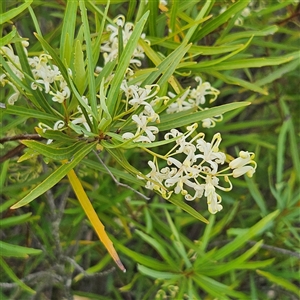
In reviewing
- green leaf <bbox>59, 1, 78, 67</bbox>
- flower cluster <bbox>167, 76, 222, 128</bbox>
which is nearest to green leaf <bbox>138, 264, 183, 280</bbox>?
flower cluster <bbox>167, 76, 222, 128</bbox>

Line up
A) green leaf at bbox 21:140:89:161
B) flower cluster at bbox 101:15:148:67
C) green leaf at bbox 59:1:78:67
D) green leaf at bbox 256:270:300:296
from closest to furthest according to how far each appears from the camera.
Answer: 1. green leaf at bbox 21:140:89:161
2. green leaf at bbox 59:1:78:67
3. flower cluster at bbox 101:15:148:67
4. green leaf at bbox 256:270:300:296

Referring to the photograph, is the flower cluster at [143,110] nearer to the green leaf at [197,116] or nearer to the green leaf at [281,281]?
the green leaf at [197,116]

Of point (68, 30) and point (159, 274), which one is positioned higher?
point (68, 30)

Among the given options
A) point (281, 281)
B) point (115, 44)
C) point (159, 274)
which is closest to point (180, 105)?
point (115, 44)

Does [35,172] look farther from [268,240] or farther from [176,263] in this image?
[268,240]

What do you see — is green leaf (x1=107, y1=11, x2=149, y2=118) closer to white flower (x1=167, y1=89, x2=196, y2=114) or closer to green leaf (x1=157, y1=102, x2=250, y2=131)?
green leaf (x1=157, y1=102, x2=250, y2=131)

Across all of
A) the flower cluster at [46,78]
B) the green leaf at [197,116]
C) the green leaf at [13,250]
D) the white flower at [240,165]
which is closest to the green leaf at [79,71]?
the flower cluster at [46,78]

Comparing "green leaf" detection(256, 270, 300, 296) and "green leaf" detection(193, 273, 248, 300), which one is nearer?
"green leaf" detection(193, 273, 248, 300)

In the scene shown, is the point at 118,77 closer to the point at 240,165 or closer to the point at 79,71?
the point at 79,71
